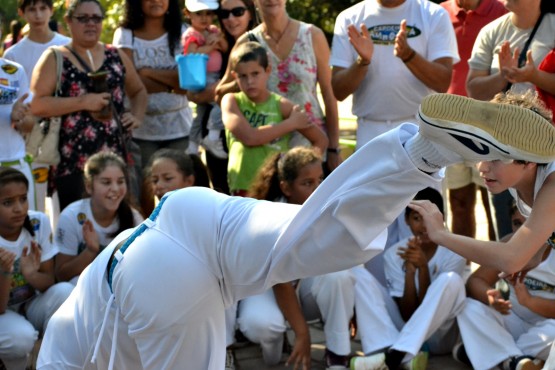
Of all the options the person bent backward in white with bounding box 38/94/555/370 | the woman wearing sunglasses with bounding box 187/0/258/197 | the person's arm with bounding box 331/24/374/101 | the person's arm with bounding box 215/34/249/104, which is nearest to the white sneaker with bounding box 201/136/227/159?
the woman wearing sunglasses with bounding box 187/0/258/197

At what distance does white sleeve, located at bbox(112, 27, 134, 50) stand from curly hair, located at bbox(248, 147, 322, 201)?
147 cm

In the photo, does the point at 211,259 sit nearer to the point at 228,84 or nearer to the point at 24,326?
the point at 24,326

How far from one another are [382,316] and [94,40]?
237 cm

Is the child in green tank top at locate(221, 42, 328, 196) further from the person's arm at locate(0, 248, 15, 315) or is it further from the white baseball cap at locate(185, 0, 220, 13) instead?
the person's arm at locate(0, 248, 15, 315)

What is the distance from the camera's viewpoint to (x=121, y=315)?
3252 mm

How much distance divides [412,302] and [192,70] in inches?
79.2

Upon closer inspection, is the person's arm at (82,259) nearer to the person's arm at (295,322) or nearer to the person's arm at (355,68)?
the person's arm at (295,322)

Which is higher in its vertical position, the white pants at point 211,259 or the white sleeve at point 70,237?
the white pants at point 211,259

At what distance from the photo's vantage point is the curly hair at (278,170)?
16.7 feet

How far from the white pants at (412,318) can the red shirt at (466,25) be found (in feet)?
6.17

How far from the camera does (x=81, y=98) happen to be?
18.9 feet

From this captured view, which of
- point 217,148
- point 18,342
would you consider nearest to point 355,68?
point 217,148

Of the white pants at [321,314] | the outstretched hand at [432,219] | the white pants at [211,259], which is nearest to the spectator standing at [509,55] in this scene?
the white pants at [321,314]

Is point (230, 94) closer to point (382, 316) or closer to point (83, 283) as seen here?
point (382, 316)
